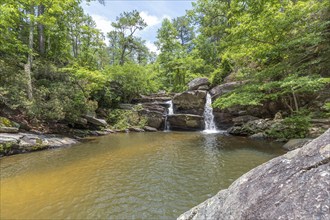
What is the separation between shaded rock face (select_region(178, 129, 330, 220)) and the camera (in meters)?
1.23

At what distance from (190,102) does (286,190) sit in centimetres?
1705

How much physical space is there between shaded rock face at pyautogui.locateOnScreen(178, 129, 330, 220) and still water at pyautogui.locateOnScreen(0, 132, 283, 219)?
8.63 ft

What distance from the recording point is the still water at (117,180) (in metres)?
4.15

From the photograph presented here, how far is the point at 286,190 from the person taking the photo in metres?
1.40

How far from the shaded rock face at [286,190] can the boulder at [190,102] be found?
16.4 meters

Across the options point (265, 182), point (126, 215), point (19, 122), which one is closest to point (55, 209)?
point (126, 215)

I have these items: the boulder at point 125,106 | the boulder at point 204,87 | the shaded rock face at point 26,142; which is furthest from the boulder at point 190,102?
the shaded rock face at point 26,142

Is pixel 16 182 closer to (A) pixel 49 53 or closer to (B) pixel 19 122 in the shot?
(B) pixel 19 122

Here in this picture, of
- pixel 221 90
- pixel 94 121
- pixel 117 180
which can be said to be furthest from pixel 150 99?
pixel 117 180

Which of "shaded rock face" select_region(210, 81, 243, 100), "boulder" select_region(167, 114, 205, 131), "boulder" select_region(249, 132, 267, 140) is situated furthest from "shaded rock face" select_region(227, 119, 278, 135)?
"shaded rock face" select_region(210, 81, 243, 100)

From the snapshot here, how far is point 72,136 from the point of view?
471 inches

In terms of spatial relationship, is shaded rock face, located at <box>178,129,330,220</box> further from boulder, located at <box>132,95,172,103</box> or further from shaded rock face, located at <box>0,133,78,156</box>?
boulder, located at <box>132,95,172,103</box>

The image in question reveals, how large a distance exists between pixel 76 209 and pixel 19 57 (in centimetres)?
1274

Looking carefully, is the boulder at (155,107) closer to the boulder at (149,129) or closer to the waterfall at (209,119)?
the boulder at (149,129)
